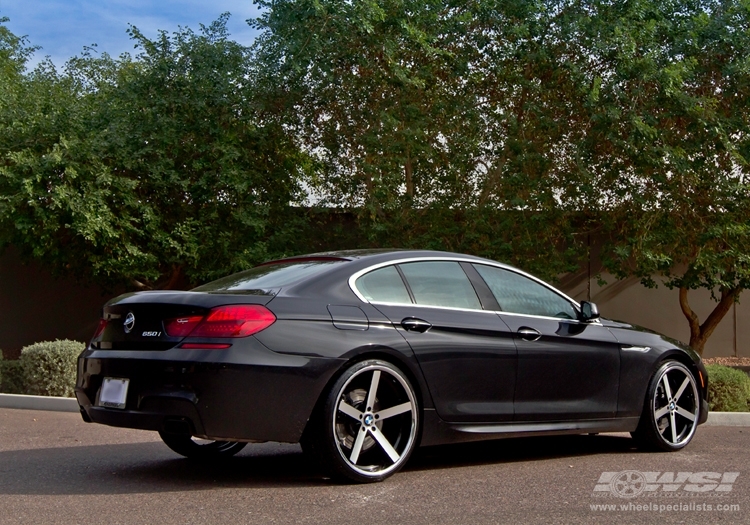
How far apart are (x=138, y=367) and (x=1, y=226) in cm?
1005

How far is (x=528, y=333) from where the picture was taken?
6562 mm

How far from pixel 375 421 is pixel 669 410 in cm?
292

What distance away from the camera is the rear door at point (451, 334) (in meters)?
6.01

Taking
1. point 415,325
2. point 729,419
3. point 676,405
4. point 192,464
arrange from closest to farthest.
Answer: point 415,325, point 192,464, point 676,405, point 729,419

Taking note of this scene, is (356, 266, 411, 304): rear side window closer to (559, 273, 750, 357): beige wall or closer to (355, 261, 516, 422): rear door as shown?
(355, 261, 516, 422): rear door

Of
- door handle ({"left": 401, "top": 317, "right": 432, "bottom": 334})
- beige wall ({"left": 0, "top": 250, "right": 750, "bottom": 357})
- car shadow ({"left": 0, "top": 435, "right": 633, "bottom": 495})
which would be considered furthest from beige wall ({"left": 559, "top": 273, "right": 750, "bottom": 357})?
door handle ({"left": 401, "top": 317, "right": 432, "bottom": 334})

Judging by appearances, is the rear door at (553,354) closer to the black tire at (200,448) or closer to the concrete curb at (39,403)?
the black tire at (200,448)

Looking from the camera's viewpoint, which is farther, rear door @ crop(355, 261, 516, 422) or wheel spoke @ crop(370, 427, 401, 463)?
rear door @ crop(355, 261, 516, 422)

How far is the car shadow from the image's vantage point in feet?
18.9

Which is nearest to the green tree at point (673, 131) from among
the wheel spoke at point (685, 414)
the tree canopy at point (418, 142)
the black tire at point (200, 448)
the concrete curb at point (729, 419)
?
the tree canopy at point (418, 142)

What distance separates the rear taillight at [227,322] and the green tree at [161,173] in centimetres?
872

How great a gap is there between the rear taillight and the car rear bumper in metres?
0.12

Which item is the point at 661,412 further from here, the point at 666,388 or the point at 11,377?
the point at 11,377

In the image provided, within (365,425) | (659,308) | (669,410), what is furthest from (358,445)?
(659,308)
